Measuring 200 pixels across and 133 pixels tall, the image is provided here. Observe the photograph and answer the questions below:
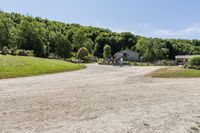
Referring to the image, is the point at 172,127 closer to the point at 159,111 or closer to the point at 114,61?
the point at 159,111

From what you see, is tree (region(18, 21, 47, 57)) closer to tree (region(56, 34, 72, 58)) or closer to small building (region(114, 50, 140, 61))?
tree (region(56, 34, 72, 58))

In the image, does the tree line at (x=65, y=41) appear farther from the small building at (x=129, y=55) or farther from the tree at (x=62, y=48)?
the small building at (x=129, y=55)

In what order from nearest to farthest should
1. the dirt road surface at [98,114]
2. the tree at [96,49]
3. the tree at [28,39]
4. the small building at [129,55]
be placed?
1. the dirt road surface at [98,114]
2. the tree at [28,39]
3. the small building at [129,55]
4. the tree at [96,49]

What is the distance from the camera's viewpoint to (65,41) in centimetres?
9825

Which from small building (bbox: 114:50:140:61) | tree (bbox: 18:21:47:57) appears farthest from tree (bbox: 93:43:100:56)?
tree (bbox: 18:21:47:57)

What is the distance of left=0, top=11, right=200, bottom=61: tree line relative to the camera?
82000 mm

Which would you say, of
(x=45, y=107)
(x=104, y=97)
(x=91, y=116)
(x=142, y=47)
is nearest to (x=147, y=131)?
(x=91, y=116)

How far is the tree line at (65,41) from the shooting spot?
8200 cm

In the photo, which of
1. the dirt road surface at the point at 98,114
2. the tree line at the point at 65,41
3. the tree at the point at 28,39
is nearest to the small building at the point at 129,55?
the tree line at the point at 65,41

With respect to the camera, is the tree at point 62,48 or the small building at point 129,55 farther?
the small building at point 129,55

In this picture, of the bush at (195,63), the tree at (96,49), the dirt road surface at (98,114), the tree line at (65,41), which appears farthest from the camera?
the tree at (96,49)

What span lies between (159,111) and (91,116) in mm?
3139

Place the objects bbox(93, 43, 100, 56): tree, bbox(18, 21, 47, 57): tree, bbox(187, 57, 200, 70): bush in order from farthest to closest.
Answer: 1. bbox(93, 43, 100, 56): tree
2. bbox(18, 21, 47, 57): tree
3. bbox(187, 57, 200, 70): bush

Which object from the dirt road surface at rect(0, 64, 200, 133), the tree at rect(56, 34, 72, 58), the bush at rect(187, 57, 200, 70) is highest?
the tree at rect(56, 34, 72, 58)
